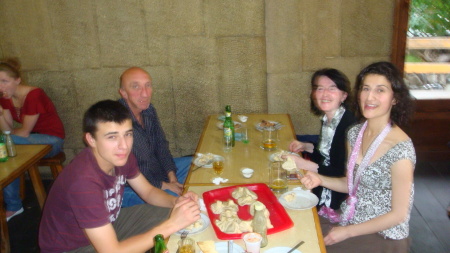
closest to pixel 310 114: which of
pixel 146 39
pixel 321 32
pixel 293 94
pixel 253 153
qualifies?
pixel 293 94

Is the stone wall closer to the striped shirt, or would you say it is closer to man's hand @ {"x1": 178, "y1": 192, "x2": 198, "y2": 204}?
the striped shirt

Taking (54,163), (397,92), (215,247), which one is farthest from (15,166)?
(397,92)

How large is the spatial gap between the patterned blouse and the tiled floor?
1145 mm

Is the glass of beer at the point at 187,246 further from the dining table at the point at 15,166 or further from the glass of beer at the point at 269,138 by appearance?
the dining table at the point at 15,166

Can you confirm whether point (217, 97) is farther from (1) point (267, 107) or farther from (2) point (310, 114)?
(2) point (310, 114)

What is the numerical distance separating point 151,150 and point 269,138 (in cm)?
100

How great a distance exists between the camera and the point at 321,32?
3.97 metres

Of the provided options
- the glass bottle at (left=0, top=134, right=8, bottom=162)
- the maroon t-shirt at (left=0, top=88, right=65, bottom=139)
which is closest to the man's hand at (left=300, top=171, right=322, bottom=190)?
the glass bottle at (left=0, top=134, right=8, bottom=162)

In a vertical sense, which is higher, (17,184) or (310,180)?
(310,180)

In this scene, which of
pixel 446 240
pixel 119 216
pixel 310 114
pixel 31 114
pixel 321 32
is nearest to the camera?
pixel 119 216

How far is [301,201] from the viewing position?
6.53 ft

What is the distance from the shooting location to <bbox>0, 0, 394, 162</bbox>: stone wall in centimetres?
391

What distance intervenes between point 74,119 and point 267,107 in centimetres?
227

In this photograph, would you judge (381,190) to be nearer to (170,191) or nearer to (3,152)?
(170,191)
